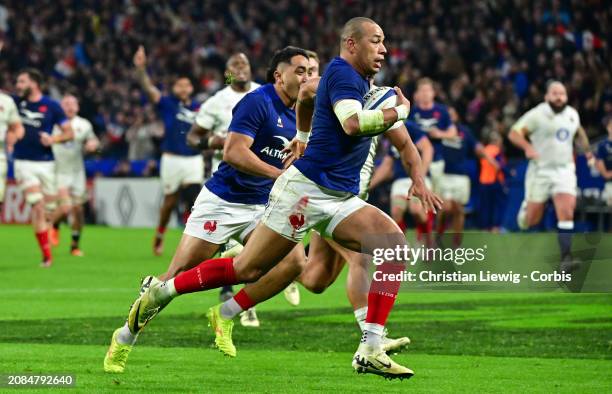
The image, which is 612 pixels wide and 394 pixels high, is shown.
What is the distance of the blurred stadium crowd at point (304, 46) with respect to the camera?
28.5m

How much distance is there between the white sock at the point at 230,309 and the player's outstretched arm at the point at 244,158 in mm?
978

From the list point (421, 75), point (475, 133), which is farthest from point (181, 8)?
point (475, 133)

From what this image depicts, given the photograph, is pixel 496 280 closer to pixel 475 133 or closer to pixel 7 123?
pixel 7 123

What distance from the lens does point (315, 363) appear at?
31.0 feet

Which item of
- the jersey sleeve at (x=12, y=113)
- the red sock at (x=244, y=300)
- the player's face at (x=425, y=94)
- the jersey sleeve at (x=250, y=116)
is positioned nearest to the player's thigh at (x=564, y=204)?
the player's face at (x=425, y=94)

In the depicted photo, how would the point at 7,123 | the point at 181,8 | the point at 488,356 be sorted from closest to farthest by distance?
1. the point at 488,356
2. the point at 7,123
3. the point at 181,8

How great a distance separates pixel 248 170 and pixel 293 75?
2.82ft

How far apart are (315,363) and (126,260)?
11.2 meters

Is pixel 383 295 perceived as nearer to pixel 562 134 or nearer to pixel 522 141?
pixel 522 141

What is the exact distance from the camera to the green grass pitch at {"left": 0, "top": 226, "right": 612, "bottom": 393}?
27.9 feet

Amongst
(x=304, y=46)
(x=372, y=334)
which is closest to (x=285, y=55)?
(x=372, y=334)

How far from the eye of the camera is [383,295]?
27.0ft

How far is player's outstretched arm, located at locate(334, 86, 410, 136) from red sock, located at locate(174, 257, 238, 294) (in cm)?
128

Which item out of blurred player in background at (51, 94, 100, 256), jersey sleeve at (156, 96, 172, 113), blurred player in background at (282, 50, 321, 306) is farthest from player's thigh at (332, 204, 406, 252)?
blurred player in background at (51, 94, 100, 256)
